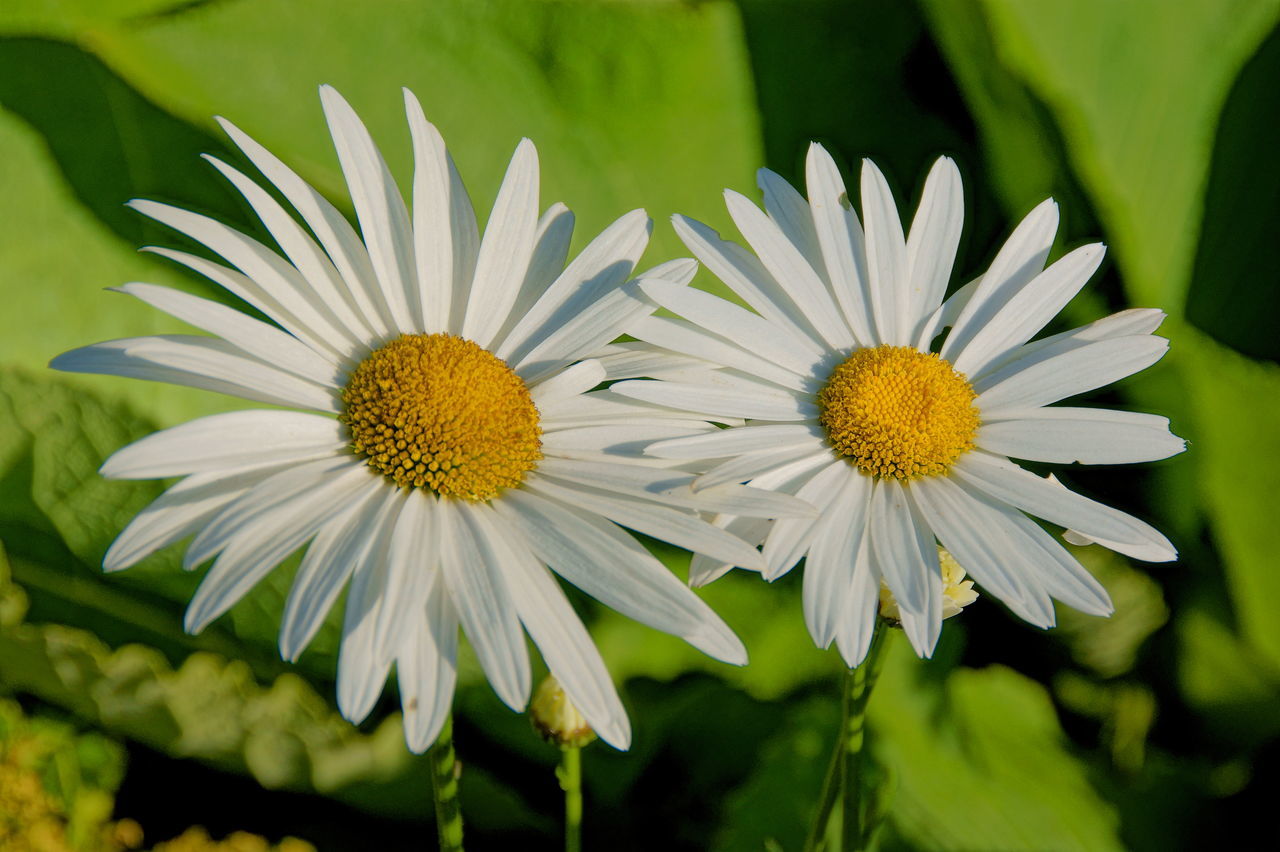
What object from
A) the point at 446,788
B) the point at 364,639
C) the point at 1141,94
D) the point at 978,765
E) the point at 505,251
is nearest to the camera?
the point at 364,639

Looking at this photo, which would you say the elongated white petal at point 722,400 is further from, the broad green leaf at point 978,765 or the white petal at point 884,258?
the broad green leaf at point 978,765

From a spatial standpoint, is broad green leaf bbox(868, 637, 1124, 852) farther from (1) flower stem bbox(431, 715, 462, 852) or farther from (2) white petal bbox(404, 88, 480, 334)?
(2) white petal bbox(404, 88, 480, 334)

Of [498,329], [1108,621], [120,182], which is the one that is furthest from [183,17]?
[1108,621]

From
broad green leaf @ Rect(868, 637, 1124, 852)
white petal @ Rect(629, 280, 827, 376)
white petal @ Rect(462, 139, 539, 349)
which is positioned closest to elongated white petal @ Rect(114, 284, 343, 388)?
white petal @ Rect(462, 139, 539, 349)

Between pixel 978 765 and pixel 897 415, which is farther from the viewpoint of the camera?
pixel 978 765

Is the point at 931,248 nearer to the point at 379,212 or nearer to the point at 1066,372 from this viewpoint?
the point at 1066,372

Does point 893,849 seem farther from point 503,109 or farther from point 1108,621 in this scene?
point 503,109

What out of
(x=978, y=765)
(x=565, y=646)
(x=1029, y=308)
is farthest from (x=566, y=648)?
(x=978, y=765)
